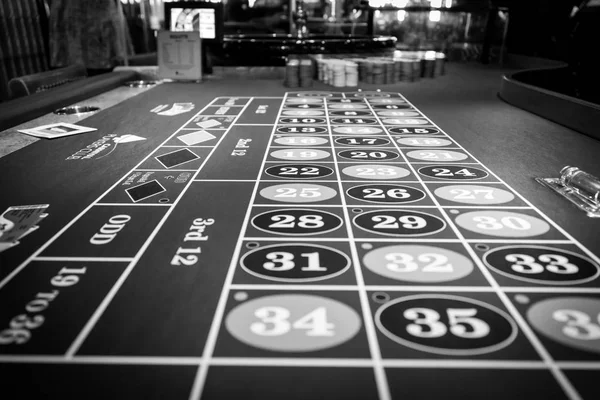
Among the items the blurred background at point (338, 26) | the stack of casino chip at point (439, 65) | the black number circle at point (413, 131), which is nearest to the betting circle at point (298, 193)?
the black number circle at point (413, 131)

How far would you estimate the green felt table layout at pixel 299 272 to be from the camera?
0.87 metres

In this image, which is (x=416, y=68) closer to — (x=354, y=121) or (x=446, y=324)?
(x=354, y=121)

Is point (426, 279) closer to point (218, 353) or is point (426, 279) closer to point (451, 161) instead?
point (218, 353)

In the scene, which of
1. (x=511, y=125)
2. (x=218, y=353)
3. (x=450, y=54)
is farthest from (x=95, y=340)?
(x=450, y=54)

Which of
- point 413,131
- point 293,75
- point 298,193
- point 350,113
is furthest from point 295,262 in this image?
point 293,75

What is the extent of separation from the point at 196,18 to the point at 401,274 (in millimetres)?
4177

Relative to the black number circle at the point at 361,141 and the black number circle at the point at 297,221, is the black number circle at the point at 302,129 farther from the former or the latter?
the black number circle at the point at 297,221

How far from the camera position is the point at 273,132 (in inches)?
106

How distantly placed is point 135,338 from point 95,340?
81 millimetres

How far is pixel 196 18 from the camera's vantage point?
4648 millimetres

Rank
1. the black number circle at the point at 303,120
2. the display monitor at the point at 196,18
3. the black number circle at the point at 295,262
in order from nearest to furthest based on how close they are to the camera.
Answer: the black number circle at the point at 295,262, the black number circle at the point at 303,120, the display monitor at the point at 196,18

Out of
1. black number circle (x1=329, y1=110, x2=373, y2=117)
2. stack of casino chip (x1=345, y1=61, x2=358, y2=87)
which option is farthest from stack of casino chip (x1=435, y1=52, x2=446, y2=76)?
black number circle (x1=329, y1=110, x2=373, y2=117)

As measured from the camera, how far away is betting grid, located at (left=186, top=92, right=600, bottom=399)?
36.9 inches

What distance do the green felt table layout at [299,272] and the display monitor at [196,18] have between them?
2524 millimetres
